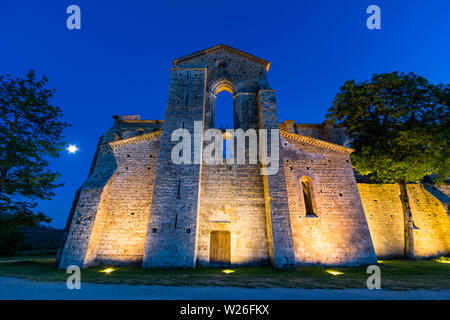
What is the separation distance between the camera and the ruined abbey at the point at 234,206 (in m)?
8.80

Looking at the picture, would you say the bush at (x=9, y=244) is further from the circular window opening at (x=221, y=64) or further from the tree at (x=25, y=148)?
the circular window opening at (x=221, y=64)

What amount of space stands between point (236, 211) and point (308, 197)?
475cm

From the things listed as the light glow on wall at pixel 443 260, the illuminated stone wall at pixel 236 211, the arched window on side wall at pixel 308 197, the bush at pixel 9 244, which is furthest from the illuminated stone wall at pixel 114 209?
the light glow on wall at pixel 443 260

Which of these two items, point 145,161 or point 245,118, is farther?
point 245,118

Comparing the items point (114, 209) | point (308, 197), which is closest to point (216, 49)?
point (308, 197)

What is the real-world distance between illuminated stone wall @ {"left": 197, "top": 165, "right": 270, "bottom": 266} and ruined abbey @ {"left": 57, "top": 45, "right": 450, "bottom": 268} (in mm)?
54

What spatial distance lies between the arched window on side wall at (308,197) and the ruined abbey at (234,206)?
0.06 m

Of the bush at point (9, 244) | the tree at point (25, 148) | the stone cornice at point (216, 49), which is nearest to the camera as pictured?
the tree at point (25, 148)
